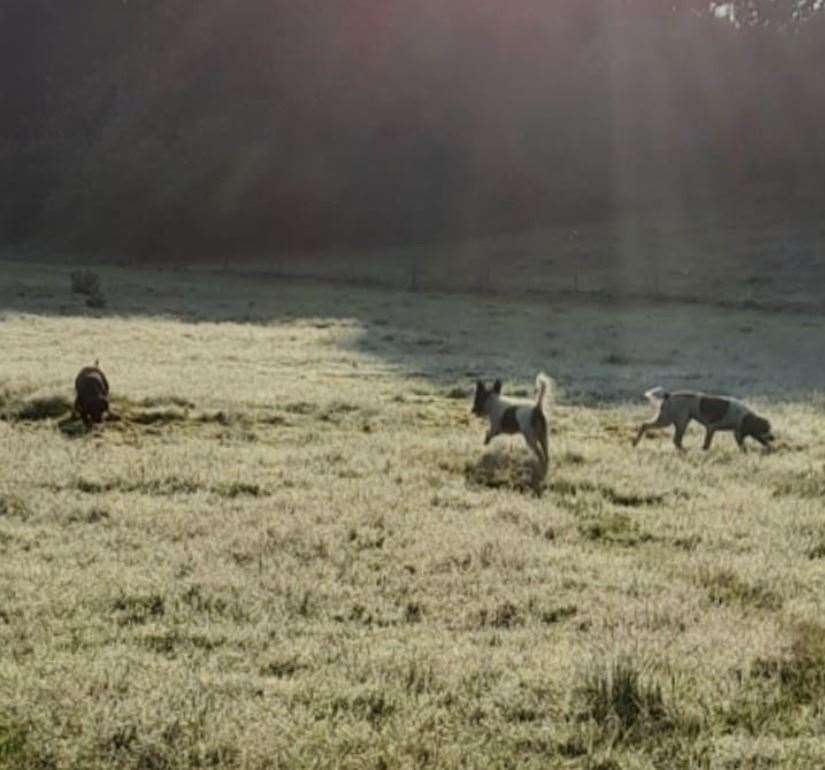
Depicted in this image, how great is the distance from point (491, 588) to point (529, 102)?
188ft

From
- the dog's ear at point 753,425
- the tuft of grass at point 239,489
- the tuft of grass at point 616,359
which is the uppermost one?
the tuft of grass at point 616,359

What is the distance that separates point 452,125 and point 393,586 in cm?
5772

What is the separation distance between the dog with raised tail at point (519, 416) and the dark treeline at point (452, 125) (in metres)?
48.9

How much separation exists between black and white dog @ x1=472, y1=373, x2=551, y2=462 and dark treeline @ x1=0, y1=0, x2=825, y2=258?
4894 centimetres

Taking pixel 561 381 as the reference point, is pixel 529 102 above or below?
above

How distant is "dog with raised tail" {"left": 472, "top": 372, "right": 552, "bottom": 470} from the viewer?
36.9ft

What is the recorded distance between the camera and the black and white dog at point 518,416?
11258 millimetres

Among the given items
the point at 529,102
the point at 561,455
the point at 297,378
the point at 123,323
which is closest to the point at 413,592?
the point at 561,455

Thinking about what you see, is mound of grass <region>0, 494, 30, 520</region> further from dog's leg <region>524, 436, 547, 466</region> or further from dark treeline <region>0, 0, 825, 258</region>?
dark treeline <region>0, 0, 825, 258</region>

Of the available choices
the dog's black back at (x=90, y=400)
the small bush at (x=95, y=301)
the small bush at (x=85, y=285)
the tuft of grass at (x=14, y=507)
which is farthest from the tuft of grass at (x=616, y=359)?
the small bush at (x=85, y=285)

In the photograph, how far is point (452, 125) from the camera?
62.5 m

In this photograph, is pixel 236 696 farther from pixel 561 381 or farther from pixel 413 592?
pixel 561 381

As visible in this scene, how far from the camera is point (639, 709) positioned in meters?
5.39

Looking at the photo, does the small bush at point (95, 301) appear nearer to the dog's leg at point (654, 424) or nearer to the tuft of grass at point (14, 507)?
the dog's leg at point (654, 424)
